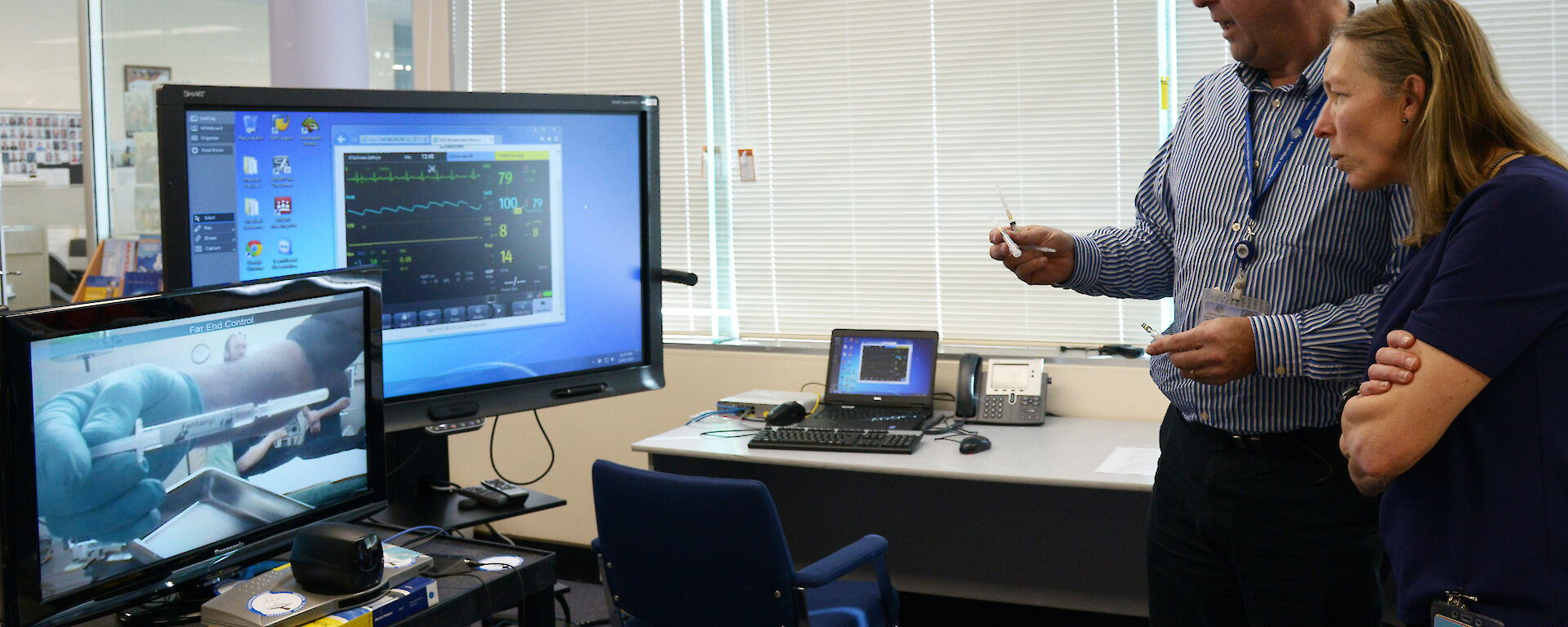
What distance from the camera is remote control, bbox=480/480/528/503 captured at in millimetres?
1874

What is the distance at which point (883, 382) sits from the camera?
314 cm

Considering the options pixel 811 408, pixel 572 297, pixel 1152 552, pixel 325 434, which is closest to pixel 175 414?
pixel 325 434

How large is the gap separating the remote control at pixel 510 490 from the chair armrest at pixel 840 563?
0.54 metres

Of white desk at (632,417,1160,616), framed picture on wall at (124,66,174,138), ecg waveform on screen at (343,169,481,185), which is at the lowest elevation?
white desk at (632,417,1160,616)

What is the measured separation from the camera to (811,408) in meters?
3.15

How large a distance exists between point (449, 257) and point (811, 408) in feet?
4.90

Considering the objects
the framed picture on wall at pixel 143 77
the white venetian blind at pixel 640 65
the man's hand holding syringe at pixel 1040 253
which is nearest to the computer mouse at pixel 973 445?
the man's hand holding syringe at pixel 1040 253

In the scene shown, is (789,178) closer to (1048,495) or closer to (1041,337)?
(1041,337)

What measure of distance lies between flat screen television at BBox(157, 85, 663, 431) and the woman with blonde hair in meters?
1.30

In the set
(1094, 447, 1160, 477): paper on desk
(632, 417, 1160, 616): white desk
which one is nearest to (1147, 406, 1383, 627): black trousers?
(1094, 447, 1160, 477): paper on desk

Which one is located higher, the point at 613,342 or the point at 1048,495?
the point at 613,342

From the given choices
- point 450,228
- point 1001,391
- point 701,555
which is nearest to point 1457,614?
point 701,555

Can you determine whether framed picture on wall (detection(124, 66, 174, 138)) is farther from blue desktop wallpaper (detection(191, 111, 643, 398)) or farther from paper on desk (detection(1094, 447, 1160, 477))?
paper on desk (detection(1094, 447, 1160, 477))

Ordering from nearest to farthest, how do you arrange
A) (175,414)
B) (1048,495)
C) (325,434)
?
1. (175,414)
2. (325,434)
3. (1048,495)
